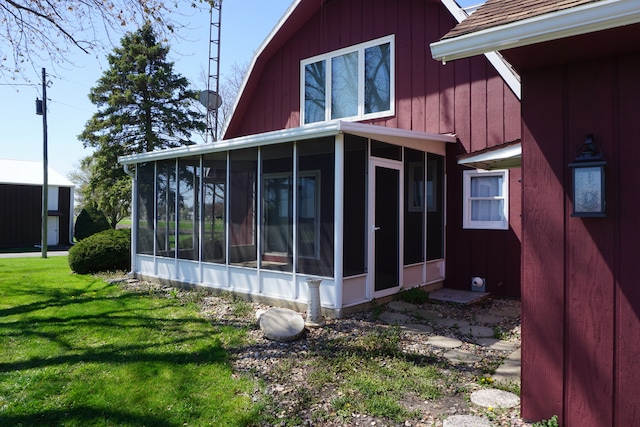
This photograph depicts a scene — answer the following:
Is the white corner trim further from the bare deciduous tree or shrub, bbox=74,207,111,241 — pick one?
shrub, bbox=74,207,111,241

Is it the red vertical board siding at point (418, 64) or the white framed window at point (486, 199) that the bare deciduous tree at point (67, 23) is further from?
the white framed window at point (486, 199)

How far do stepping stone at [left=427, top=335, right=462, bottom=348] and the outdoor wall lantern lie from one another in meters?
2.53

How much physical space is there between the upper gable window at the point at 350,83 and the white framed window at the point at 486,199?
2.21m

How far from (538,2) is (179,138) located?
823 inches

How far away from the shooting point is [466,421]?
3027mm

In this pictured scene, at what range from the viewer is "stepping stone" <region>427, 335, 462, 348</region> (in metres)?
4.80

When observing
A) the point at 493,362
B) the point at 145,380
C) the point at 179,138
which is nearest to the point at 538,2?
the point at 493,362

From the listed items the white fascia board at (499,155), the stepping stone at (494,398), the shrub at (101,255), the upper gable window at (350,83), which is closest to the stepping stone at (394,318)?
the stepping stone at (494,398)

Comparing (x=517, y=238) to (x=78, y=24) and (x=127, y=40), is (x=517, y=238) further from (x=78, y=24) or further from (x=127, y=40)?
(x=127, y=40)

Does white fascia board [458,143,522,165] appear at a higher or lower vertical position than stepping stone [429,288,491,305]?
higher

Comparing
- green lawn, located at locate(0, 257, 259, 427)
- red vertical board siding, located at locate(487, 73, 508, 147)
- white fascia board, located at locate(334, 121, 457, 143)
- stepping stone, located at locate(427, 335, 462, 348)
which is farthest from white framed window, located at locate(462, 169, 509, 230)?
green lawn, located at locate(0, 257, 259, 427)

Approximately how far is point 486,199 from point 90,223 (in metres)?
21.2

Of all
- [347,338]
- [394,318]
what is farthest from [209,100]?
[347,338]

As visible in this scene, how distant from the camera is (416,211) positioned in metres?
7.27
